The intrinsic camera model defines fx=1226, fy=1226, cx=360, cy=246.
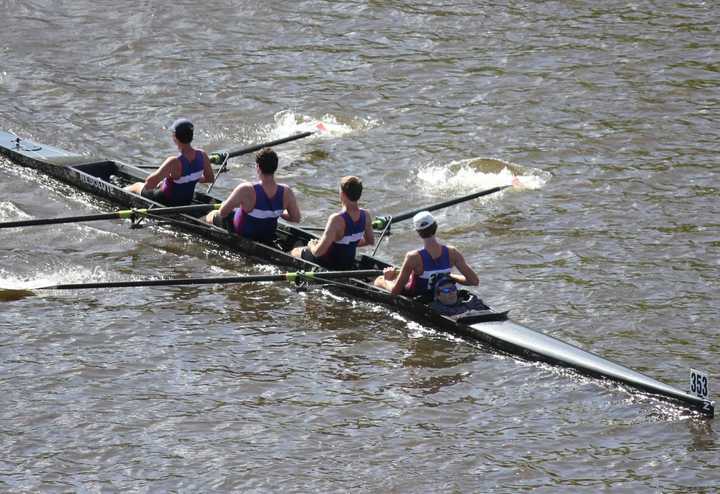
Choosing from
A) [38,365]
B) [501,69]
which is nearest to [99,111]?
[501,69]

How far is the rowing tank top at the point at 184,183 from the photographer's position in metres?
16.5

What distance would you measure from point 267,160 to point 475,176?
510cm

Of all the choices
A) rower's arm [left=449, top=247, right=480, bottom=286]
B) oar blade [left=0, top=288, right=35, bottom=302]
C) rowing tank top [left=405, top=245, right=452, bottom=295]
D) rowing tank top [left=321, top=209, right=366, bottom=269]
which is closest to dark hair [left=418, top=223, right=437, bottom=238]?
rowing tank top [left=405, top=245, right=452, bottom=295]

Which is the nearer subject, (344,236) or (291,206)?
(344,236)

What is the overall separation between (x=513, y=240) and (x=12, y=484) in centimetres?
809

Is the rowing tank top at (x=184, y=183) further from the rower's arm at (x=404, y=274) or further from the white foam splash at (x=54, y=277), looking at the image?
the rower's arm at (x=404, y=274)

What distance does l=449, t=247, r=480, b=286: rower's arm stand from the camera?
536 inches

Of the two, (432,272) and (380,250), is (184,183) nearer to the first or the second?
(380,250)

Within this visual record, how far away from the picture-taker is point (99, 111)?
867 inches

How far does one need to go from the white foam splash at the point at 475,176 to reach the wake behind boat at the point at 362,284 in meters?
3.69

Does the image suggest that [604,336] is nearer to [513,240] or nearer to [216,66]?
[513,240]

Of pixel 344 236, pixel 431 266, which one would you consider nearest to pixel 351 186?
pixel 344 236

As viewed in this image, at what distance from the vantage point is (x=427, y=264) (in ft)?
44.6

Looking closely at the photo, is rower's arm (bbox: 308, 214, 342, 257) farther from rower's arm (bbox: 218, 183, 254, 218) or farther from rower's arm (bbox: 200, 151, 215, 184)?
rower's arm (bbox: 200, 151, 215, 184)
